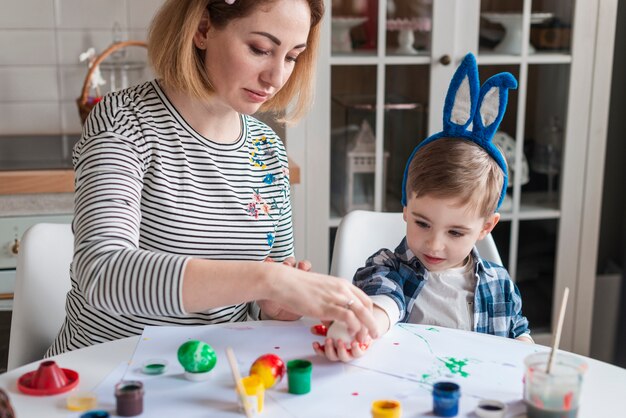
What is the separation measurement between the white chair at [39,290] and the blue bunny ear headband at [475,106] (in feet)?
2.25

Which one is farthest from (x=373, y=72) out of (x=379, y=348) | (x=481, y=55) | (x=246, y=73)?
(x=379, y=348)

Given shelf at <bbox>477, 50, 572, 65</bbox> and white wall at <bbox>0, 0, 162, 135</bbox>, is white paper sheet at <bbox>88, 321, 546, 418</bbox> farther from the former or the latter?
white wall at <bbox>0, 0, 162, 135</bbox>

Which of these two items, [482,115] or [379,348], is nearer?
[379,348]

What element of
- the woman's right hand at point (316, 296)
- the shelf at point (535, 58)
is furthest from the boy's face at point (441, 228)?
the shelf at point (535, 58)

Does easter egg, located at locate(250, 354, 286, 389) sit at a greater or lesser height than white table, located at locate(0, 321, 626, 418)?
greater

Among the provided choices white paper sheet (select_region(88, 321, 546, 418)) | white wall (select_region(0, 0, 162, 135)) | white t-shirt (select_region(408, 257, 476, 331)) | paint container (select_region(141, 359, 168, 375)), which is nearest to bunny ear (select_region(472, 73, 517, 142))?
white t-shirt (select_region(408, 257, 476, 331))

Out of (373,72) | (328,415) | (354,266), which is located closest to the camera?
(328,415)

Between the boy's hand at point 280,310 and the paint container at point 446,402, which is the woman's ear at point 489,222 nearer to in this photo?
the boy's hand at point 280,310

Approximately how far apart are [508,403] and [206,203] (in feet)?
2.15

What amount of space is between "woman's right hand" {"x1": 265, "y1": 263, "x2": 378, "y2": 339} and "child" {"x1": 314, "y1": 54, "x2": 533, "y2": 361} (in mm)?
263

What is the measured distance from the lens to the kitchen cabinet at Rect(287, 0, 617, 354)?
2.60 meters

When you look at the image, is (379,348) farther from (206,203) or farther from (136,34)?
(136,34)

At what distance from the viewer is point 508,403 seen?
3.78 ft

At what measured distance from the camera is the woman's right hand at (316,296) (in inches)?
45.7
